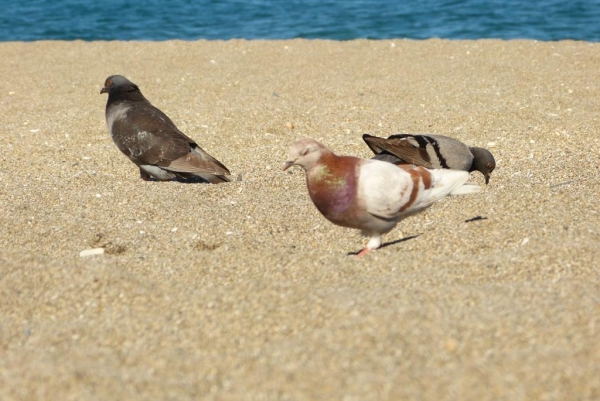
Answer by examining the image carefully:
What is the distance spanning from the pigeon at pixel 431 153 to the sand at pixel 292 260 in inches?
10.4

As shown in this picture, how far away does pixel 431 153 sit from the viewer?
5680 mm

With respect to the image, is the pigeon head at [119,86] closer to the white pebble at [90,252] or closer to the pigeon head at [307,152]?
the white pebble at [90,252]

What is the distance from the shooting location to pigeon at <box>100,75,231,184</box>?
20.9 feet

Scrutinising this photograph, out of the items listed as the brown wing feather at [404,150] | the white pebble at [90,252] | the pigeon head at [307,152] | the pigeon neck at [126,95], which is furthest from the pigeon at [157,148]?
the pigeon head at [307,152]

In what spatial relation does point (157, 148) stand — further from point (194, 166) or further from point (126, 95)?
point (126, 95)

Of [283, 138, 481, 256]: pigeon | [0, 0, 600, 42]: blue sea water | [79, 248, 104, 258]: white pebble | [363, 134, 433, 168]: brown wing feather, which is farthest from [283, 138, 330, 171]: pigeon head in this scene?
[0, 0, 600, 42]: blue sea water

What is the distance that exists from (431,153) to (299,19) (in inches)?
542

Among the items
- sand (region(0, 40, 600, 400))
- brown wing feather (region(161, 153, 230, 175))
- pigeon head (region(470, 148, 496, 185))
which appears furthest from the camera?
brown wing feather (region(161, 153, 230, 175))

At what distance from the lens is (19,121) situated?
8641 millimetres

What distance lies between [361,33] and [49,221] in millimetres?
12098

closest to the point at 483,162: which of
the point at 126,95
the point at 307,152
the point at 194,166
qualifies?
the point at 307,152

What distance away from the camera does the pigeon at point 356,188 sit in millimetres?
4188

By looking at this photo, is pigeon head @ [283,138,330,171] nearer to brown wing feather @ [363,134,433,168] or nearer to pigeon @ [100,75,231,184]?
brown wing feather @ [363,134,433,168]

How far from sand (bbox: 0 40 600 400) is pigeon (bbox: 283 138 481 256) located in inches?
10.0
